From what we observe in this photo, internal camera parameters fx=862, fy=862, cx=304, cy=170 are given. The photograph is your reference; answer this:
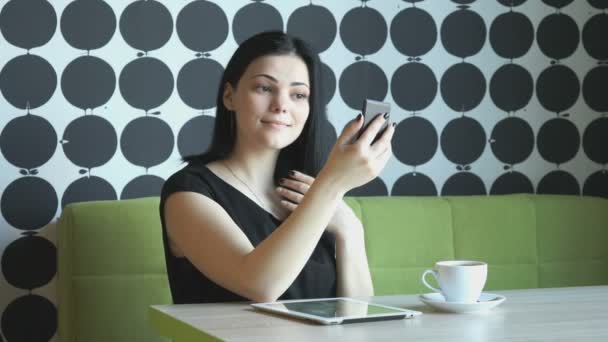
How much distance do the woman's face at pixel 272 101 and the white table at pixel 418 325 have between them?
441 millimetres

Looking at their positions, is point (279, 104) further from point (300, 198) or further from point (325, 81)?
point (325, 81)

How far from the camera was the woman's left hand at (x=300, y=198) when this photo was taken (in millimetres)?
1782

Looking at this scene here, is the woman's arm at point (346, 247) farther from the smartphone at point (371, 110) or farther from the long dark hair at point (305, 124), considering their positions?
the smartphone at point (371, 110)

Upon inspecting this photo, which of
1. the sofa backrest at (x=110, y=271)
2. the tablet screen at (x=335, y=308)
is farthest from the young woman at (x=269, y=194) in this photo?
the sofa backrest at (x=110, y=271)

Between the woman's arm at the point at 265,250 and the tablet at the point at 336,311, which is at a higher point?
the woman's arm at the point at 265,250

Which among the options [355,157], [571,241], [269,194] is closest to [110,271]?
[269,194]

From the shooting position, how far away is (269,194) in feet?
6.00

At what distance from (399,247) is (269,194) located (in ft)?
2.12

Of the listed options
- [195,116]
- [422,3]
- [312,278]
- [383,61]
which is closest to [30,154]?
[195,116]

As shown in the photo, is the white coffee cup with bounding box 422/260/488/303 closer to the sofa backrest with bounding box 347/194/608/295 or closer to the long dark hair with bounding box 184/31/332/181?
the long dark hair with bounding box 184/31/332/181

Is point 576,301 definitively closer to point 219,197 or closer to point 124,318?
point 219,197

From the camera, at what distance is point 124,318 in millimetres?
2059

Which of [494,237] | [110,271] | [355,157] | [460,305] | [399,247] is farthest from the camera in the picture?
[494,237]

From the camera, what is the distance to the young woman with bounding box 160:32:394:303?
57.3 inches
